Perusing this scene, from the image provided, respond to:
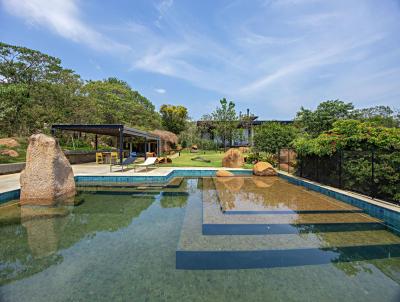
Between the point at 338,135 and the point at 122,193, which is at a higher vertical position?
the point at 338,135

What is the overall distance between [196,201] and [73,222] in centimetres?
303

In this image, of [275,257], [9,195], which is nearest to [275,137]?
[275,257]

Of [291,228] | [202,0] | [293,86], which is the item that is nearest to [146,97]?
[293,86]

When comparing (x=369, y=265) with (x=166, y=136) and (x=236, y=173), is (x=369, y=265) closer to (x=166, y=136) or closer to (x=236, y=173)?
(x=236, y=173)

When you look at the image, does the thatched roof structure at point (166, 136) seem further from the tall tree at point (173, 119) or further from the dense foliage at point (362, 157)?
the dense foliage at point (362, 157)

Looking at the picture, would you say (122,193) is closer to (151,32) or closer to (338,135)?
(338,135)

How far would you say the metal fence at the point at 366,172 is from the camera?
19.5 feet

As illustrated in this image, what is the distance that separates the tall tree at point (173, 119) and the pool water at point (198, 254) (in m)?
29.8

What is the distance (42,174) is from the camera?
21.0ft

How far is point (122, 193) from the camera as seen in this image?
765cm

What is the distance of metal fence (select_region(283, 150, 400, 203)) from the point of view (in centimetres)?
595

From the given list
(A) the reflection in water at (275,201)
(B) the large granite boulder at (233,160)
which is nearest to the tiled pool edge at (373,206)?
(A) the reflection in water at (275,201)

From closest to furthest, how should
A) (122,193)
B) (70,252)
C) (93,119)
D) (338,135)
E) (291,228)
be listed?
(70,252)
(291,228)
(122,193)
(338,135)
(93,119)

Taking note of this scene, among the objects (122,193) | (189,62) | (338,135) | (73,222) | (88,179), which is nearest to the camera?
(73,222)
